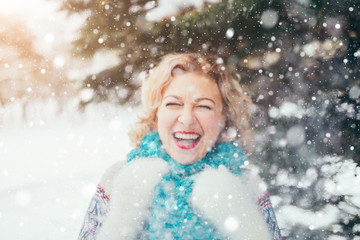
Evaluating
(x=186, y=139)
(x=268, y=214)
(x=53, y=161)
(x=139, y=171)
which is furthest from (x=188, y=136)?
(x=53, y=161)

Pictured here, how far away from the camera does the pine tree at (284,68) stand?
1.97m

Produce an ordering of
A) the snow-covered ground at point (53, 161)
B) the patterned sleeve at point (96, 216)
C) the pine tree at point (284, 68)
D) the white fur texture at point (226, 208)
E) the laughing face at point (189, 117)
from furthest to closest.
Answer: the snow-covered ground at point (53, 161) < the pine tree at point (284, 68) < the patterned sleeve at point (96, 216) < the laughing face at point (189, 117) < the white fur texture at point (226, 208)

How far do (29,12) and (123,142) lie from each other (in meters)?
1.32

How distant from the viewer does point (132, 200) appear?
1473 mm

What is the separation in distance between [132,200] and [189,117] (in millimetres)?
423

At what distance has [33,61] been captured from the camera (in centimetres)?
233

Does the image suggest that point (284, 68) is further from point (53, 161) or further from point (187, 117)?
point (53, 161)

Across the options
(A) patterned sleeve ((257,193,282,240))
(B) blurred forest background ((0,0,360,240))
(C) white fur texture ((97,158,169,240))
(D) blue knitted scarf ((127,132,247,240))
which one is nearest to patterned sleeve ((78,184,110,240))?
(C) white fur texture ((97,158,169,240))

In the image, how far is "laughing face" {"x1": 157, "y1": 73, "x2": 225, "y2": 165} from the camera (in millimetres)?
1493

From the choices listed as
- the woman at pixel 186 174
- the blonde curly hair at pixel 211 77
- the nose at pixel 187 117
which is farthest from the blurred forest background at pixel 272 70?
the nose at pixel 187 117

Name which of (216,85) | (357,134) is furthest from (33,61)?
(357,134)

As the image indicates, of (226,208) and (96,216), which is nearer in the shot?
(226,208)

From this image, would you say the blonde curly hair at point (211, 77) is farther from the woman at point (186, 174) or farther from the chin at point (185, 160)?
the chin at point (185, 160)

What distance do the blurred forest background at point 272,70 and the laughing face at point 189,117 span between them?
0.36 metres
